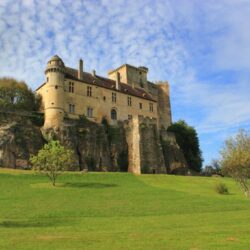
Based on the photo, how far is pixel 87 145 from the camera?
64875 mm

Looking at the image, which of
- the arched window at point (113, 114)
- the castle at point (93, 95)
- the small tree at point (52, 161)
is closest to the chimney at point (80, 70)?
the castle at point (93, 95)

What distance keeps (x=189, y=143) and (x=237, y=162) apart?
45272 millimetres

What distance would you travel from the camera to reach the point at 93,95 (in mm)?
73188

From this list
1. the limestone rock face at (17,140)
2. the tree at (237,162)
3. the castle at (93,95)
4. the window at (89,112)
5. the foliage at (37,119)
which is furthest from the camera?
the window at (89,112)

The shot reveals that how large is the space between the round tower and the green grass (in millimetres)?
16710

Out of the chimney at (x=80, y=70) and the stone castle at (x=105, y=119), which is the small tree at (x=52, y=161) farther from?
the chimney at (x=80, y=70)

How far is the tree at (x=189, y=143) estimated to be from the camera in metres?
87.7

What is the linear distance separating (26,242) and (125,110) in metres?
62.3

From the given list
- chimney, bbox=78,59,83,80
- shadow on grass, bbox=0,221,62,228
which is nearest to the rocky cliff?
chimney, bbox=78,59,83,80

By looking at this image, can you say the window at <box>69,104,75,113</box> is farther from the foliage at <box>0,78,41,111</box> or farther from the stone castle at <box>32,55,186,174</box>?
the foliage at <box>0,78,41,111</box>

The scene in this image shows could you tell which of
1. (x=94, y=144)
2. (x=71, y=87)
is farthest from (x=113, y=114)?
(x=94, y=144)

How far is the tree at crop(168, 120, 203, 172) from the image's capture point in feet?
288

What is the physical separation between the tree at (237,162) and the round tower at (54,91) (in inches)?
1196

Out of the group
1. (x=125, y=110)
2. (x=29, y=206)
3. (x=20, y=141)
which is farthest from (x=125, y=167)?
(x=29, y=206)
